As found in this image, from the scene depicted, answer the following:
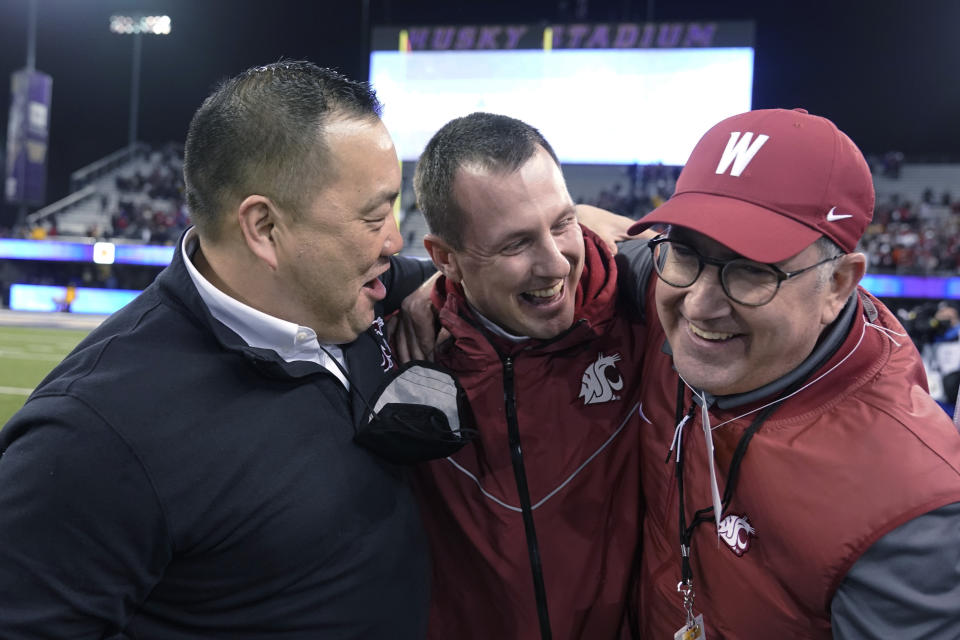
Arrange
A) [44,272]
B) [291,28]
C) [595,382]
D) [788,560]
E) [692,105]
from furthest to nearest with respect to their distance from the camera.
→ [291,28] → [44,272] → [692,105] → [595,382] → [788,560]

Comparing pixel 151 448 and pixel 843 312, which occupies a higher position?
pixel 843 312

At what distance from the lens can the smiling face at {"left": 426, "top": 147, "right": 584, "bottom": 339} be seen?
6.24ft

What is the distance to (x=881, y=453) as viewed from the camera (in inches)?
48.3

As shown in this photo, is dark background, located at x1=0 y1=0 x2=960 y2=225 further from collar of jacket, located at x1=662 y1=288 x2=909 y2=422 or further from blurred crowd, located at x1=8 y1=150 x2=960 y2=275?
collar of jacket, located at x1=662 y1=288 x2=909 y2=422

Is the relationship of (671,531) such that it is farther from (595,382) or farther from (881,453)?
(881,453)

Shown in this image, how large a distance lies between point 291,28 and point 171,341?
21.9 metres

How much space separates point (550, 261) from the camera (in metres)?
1.89

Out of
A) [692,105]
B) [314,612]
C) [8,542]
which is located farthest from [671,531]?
[692,105]

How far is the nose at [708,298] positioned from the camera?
135 centimetres

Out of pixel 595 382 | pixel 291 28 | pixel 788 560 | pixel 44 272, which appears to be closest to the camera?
pixel 788 560

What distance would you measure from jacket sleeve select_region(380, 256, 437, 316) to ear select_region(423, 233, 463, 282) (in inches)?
7.6

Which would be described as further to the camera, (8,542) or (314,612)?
(314,612)

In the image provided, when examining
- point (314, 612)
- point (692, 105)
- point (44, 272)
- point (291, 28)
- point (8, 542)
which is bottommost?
point (44, 272)

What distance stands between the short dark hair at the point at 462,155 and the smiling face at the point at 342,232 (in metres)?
0.40
